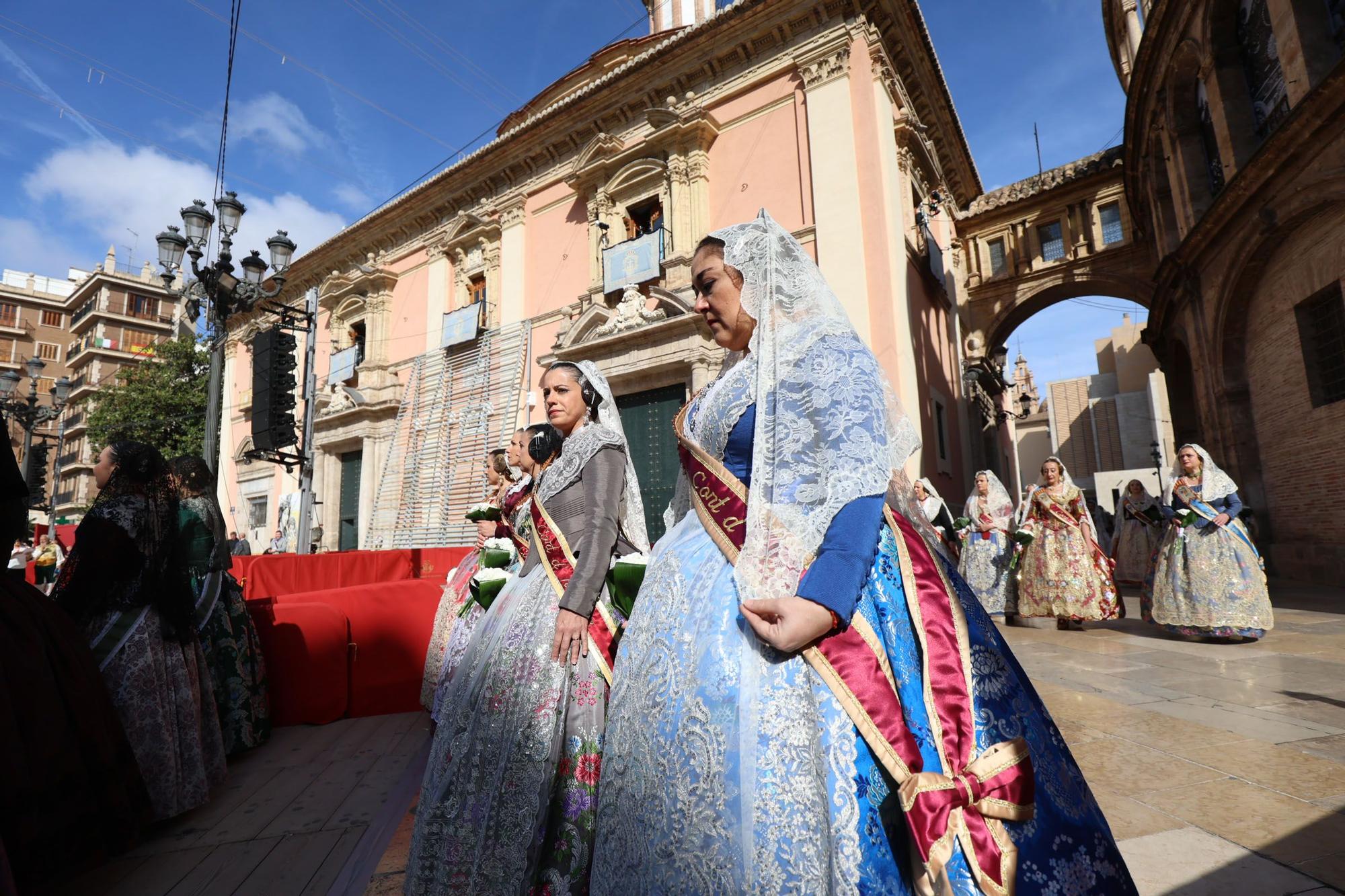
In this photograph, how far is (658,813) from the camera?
117cm

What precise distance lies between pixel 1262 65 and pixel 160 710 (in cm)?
1477

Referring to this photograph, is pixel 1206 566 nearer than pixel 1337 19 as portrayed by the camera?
Yes

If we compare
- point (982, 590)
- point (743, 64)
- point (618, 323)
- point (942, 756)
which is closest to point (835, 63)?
point (743, 64)

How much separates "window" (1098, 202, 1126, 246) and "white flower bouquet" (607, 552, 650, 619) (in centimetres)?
1955

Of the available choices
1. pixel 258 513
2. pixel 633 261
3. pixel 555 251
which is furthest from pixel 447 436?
pixel 258 513

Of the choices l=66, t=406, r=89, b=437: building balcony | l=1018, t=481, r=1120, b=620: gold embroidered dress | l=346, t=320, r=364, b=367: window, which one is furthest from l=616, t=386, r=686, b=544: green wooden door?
l=66, t=406, r=89, b=437: building balcony

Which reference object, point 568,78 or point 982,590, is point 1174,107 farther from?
point 568,78

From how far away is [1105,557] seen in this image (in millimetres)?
6707

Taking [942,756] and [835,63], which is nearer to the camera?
[942,756]

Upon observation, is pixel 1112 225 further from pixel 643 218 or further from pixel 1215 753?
pixel 1215 753

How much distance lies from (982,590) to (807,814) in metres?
7.76

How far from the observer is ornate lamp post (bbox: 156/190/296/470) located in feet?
24.6

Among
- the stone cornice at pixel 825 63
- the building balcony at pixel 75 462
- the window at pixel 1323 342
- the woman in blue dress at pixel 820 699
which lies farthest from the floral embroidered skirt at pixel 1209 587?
the building balcony at pixel 75 462

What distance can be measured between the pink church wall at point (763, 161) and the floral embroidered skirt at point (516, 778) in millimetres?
9398
